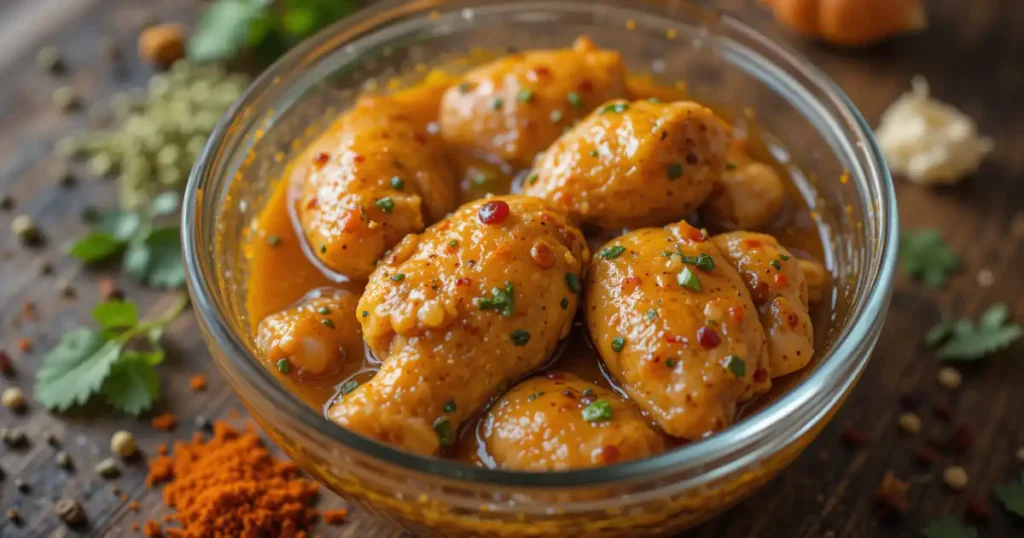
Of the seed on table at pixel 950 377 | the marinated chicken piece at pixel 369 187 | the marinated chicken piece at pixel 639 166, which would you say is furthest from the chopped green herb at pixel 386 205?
the seed on table at pixel 950 377

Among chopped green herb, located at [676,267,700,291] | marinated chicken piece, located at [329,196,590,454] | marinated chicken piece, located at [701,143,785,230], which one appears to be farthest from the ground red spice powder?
marinated chicken piece, located at [701,143,785,230]

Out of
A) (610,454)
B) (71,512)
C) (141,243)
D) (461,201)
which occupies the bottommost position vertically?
(71,512)

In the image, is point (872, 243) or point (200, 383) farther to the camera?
point (200, 383)

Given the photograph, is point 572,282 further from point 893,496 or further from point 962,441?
point 962,441

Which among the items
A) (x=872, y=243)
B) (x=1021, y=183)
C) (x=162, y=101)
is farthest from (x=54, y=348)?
(x=1021, y=183)

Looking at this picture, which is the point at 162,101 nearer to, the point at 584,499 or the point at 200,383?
the point at 200,383

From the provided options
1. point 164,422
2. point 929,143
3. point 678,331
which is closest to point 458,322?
point 678,331
